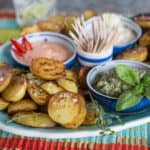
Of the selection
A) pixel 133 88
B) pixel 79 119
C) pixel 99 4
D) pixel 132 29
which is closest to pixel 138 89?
pixel 133 88

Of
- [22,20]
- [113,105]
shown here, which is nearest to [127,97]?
[113,105]

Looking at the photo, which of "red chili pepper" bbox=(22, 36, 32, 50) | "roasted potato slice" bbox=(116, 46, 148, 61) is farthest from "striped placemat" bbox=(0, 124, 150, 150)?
"red chili pepper" bbox=(22, 36, 32, 50)

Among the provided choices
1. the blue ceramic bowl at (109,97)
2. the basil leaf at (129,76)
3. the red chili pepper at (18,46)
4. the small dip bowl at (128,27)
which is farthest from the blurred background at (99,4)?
the basil leaf at (129,76)

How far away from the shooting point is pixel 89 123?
821 mm

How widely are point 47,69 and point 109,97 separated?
141 mm

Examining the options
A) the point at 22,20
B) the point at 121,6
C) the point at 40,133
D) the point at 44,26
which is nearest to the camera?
the point at 40,133

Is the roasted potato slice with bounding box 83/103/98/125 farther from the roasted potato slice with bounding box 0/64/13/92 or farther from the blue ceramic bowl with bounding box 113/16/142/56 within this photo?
the blue ceramic bowl with bounding box 113/16/142/56

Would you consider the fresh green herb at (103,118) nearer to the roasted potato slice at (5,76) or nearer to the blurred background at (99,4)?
the roasted potato slice at (5,76)

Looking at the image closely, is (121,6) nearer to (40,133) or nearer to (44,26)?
(44,26)

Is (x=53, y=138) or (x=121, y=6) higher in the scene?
(x=53, y=138)

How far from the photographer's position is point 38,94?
840mm

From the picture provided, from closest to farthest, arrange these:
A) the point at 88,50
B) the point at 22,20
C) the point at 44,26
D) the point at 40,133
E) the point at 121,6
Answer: the point at 40,133 → the point at 88,50 → the point at 44,26 → the point at 22,20 → the point at 121,6

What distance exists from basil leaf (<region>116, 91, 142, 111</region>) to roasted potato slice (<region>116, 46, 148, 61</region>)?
0.63 feet

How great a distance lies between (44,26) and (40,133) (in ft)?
1.51
